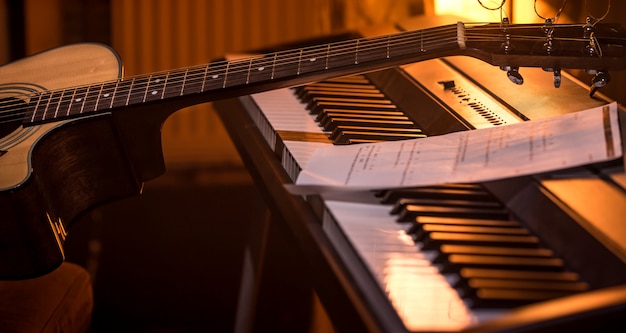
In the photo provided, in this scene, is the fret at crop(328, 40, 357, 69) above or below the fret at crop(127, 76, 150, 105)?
above

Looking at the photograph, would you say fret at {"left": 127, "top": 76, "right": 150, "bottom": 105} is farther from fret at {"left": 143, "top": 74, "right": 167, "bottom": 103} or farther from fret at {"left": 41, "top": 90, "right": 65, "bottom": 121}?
fret at {"left": 41, "top": 90, "right": 65, "bottom": 121}

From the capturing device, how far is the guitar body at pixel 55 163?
1.12 meters

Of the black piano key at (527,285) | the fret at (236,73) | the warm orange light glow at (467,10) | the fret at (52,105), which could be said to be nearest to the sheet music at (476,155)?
the black piano key at (527,285)

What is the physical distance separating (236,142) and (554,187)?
2.11 ft

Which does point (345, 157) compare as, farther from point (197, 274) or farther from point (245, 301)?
point (197, 274)

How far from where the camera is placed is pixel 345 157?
100cm

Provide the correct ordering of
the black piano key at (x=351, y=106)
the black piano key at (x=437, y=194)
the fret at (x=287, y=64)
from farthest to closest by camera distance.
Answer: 1. the black piano key at (x=351, y=106)
2. the fret at (x=287, y=64)
3. the black piano key at (x=437, y=194)

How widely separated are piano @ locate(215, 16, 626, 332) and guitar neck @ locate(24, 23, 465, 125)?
0.27 ft

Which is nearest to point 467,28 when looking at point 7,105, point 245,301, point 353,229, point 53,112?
point 353,229

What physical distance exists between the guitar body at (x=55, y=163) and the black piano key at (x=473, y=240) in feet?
1.87

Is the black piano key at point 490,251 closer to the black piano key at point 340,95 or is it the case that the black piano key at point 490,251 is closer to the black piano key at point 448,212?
the black piano key at point 448,212

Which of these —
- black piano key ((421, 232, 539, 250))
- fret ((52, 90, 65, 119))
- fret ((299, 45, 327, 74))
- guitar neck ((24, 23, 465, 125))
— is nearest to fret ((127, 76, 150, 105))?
guitar neck ((24, 23, 465, 125))

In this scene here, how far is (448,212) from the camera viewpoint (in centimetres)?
88

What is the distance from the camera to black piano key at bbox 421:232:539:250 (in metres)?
0.81
